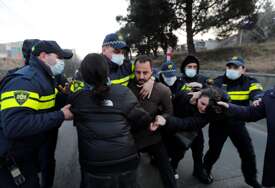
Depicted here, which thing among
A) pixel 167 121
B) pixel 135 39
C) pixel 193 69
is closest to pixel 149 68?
pixel 167 121

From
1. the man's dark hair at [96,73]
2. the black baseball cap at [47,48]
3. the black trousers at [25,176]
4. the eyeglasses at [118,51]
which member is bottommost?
the black trousers at [25,176]

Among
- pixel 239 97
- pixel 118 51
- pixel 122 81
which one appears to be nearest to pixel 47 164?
pixel 122 81

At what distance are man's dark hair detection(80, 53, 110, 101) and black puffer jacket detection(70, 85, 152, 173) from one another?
65mm

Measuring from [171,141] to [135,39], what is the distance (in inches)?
1008

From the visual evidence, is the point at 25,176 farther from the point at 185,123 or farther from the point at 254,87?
the point at 254,87

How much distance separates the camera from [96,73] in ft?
5.66

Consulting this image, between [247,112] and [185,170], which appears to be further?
[185,170]

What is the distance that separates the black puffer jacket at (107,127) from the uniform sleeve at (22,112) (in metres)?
0.23

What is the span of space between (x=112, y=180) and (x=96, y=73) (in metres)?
0.81

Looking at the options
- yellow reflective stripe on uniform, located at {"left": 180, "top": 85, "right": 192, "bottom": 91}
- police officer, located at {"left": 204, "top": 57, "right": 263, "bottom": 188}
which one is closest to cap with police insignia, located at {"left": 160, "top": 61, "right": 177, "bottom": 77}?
yellow reflective stripe on uniform, located at {"left": 180, "top": 85, "right": 192, "bottom": 91}

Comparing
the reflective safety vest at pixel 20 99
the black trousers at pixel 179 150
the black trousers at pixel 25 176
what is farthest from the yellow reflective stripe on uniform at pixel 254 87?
the black trousers at pixel 25 176

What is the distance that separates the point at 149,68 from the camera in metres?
2.78

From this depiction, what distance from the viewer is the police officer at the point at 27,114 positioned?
1.77m

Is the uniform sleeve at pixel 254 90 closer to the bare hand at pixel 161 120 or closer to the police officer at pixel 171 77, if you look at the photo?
the police officer at pixel 171 77
